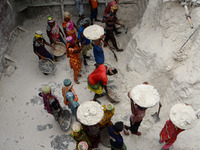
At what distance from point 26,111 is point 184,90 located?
3.42 metres

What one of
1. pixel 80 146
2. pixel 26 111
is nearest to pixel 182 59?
pixel 80 146

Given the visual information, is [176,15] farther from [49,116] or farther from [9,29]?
[9,29]

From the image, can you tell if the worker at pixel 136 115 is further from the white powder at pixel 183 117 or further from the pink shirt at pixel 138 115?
the white powder at pixel 183 117

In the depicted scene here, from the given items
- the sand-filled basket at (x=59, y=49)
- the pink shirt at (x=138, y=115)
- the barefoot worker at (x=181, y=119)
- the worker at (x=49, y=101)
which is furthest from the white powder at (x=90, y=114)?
the sand-filled basket at (x=59, y=49)

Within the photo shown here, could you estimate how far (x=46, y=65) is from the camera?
4621mm

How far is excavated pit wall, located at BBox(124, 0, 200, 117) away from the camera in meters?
3.44

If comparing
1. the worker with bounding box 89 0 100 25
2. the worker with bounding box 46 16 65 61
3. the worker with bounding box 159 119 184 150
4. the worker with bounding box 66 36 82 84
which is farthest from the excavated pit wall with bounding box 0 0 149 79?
the worker with bounding box 159 119 184 150

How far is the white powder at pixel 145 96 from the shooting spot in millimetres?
2648

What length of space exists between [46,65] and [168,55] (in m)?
2.97

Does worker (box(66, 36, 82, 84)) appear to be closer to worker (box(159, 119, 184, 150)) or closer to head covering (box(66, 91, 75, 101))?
head covering (box(66, 91, 75, 101))

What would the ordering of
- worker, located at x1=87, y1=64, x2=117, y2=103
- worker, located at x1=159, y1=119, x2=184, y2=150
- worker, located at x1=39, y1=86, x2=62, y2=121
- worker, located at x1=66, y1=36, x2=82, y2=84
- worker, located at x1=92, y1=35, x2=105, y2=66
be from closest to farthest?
worker, located at x1=159, y1=119, x2=184, y2=150, worker, located at x1=39, y1=86, x2=62, y2=121, worker, located at x1=87, y1=64, x2=117, y2=103, worker, located at x1=92, y1=35, x2=105, y2=66, worker, located at x1=66, y1=36, x2=82, y2=84

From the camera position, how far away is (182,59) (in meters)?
3.67

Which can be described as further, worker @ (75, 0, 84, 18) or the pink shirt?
worker @ (75, 0, 84, 18)

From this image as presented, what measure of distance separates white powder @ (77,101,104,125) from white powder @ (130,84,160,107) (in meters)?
0.57
